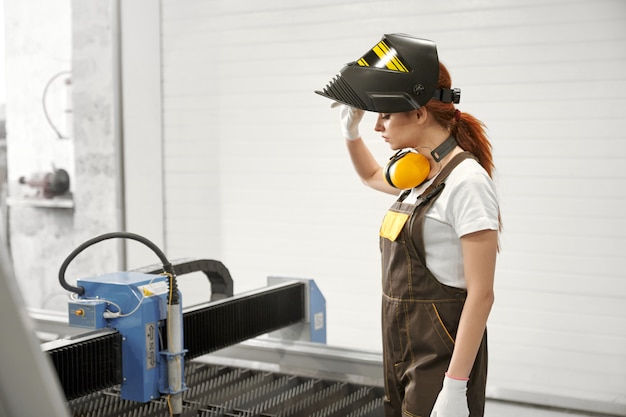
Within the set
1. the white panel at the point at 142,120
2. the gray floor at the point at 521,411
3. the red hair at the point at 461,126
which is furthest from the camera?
the white panel at the point at 142,120

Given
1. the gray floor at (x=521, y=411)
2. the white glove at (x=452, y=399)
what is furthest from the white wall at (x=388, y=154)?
the white glove at (x=452, y=399)

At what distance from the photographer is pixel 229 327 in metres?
2.81

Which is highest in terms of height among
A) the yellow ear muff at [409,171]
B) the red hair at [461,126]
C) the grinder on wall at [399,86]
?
the grinder on wall at [399,86]

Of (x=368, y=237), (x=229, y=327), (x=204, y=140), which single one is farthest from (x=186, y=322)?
(x=204, y=140)

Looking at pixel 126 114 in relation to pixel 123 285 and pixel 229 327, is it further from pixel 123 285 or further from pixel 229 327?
pixel 123 285

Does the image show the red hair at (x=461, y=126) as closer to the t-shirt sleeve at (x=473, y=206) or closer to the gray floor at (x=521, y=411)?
the t-shirt sleeve at (x=473, y=206)

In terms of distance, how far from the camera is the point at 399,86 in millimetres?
2121

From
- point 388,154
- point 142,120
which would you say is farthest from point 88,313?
point 142,120

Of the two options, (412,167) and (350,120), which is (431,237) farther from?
(350,120)

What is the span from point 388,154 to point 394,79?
2696 mm

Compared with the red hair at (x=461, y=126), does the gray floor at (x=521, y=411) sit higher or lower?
lower

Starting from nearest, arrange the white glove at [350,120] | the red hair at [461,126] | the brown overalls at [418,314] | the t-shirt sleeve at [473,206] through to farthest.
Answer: the t-shirt sleeve at [473,206] → the brown overalls at [418,314] → the red hair at [461,126] → the white glove at [350,120]

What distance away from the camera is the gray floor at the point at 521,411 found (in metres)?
4.27

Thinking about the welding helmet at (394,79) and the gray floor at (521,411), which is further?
the gray floor at (521,411)
